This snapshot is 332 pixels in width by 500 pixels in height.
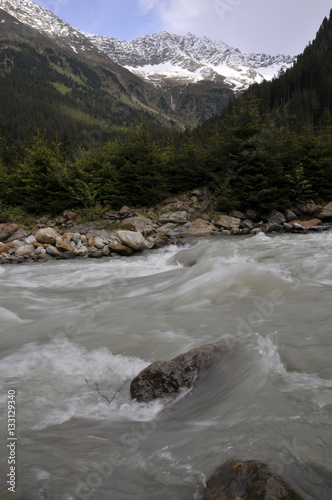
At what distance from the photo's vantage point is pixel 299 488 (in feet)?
5.98

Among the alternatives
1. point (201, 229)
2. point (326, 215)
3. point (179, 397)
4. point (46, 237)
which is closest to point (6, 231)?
point (46, 237)

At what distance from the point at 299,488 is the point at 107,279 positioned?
8494 mm

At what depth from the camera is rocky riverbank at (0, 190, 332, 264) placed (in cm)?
1365

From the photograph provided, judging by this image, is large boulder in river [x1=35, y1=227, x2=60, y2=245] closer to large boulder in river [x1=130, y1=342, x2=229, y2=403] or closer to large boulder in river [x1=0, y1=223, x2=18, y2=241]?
large boulder in river [x1=0, y1=223, x2=18, y2=241]

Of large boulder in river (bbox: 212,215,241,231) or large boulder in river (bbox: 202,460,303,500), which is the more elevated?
large boulder in river (bbox: 212,215,241,231)

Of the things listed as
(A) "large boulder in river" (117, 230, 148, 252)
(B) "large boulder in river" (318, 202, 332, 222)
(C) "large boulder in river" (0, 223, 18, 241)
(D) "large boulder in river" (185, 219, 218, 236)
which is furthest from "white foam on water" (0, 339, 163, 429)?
(B) "large boulder in river" (318, 202, 332, 222)

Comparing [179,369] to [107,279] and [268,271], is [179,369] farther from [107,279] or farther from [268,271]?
[107,279]

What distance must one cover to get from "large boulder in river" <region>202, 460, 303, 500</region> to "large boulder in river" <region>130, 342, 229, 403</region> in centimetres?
131

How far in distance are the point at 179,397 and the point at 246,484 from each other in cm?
157

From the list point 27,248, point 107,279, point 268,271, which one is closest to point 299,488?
point 268,271

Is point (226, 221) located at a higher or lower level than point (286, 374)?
higher

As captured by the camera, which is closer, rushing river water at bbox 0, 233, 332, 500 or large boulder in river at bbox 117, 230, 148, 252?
rushing river water at bbox 0, 233, 332, 500

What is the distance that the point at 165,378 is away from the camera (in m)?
3.35

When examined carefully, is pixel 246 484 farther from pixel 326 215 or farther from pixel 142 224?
pixel 326 215
